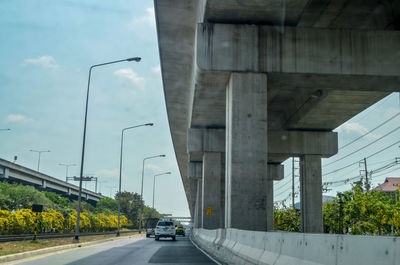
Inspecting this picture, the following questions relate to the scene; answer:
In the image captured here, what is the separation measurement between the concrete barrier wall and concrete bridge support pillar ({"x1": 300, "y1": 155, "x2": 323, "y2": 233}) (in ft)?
75.5

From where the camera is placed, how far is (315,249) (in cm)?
746

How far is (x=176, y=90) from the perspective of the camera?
31.3 metres

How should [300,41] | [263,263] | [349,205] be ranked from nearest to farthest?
1. [263,263]
2. [300,41]
3. [349,205]

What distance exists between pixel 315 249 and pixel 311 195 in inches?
1177

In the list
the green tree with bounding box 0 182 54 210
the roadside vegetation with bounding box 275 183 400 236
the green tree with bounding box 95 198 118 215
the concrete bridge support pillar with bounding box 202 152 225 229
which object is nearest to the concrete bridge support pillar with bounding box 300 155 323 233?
the roadside vegetation with bounding box 275 183 400 236

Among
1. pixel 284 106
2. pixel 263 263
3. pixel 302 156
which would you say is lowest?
pixel 263 263

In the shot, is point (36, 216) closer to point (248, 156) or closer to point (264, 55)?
point (248, 156)

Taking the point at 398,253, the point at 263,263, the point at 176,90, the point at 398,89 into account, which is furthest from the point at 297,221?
the point at 398,253

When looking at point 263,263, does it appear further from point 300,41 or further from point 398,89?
point 398,89

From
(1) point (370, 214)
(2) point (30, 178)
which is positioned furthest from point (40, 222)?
(1) point (370, 214)

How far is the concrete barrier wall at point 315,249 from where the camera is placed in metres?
5.46

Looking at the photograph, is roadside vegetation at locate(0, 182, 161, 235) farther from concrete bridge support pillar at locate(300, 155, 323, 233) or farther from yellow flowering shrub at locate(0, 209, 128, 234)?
concrete bridge support pillar at locate(300, 155, 323, 233)

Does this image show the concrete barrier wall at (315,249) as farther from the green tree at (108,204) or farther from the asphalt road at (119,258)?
the green tree at (108,204)

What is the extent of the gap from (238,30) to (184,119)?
21965 mm
